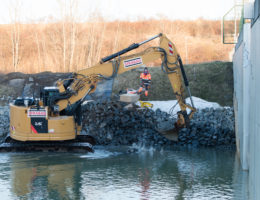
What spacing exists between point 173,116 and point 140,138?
1.96 metres

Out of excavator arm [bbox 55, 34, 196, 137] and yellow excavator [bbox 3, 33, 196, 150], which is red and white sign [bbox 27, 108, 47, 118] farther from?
excavator arm [bbox 55, 34, 196, 137]

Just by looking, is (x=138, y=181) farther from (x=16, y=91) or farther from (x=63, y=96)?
(x=16, y=91)

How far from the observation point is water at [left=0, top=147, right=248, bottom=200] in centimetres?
1017

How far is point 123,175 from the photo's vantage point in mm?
12094

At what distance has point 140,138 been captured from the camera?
17.3 m

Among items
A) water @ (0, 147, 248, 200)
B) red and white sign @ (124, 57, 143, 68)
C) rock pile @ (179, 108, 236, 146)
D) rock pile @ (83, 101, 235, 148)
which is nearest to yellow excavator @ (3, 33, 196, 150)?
red and white sign @ (124, 57, 143, 68)

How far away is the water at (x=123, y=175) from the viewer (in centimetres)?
1017

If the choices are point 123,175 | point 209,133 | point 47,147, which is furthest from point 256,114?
point 209,133

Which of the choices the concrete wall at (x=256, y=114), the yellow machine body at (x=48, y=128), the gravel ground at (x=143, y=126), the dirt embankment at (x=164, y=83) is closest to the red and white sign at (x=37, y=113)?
the yellow machine body at (x=48, y=128)

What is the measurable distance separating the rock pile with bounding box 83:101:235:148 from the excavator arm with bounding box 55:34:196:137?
7.00 feet

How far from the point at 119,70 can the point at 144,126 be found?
373cm

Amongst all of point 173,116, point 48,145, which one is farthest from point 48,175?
point 173,116

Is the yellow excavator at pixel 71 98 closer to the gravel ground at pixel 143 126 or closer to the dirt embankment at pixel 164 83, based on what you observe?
the gravel ground at pixel 143 126

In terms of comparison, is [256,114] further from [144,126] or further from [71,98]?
[144,126]
